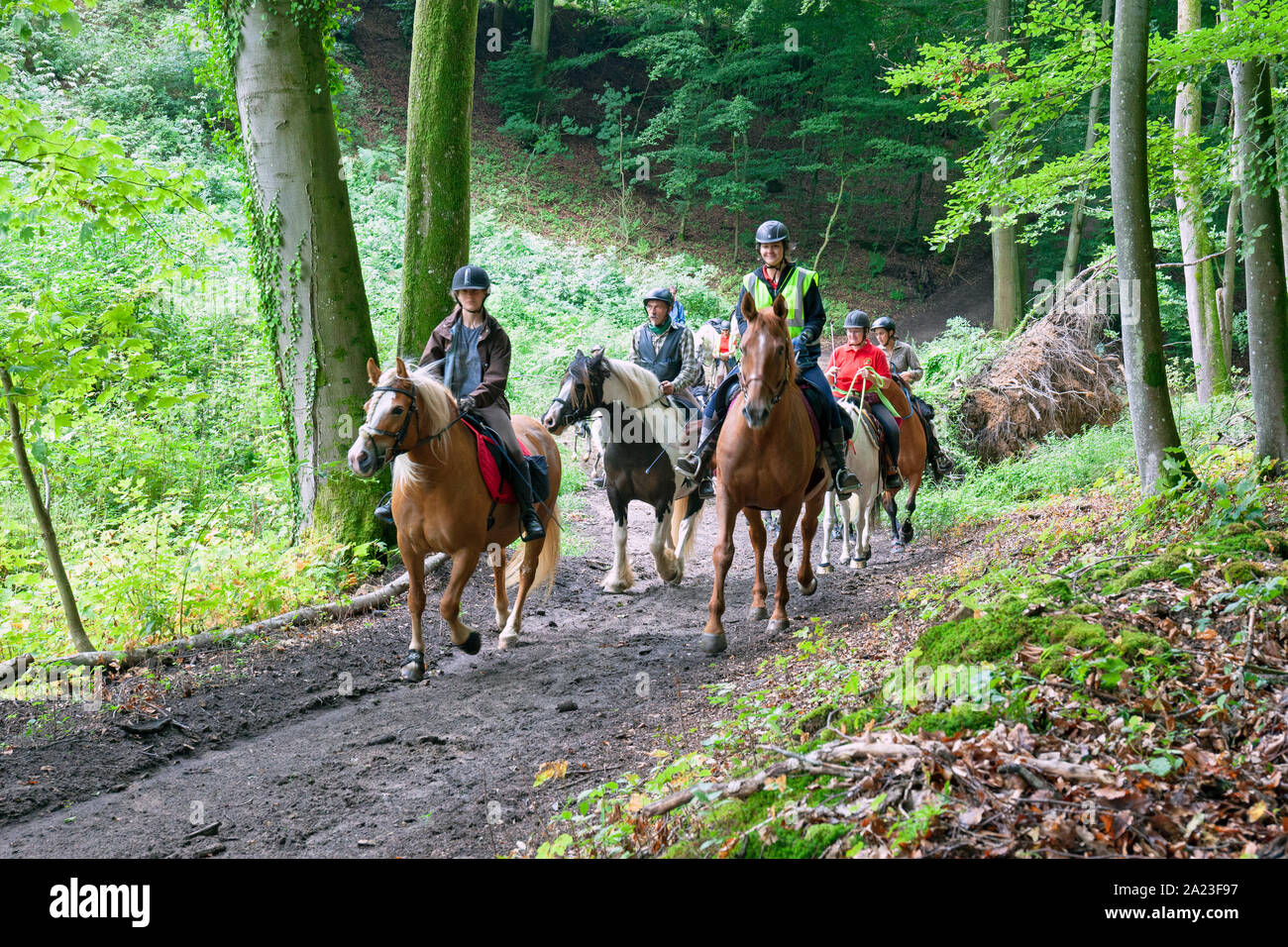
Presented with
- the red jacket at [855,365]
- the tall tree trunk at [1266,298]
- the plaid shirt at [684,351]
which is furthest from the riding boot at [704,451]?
the tall tree trunk at [1266,298]

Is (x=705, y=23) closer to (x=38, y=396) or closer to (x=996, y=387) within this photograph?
(x=996, y=387)

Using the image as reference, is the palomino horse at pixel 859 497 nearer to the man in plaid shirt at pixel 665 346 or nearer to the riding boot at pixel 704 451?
the man in plaid shirt at pixel 665 346

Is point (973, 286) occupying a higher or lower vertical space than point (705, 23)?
lower

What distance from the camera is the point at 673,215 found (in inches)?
1309

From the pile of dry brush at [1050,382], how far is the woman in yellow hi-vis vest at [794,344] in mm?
7698

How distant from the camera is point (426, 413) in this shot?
6859 millimetres

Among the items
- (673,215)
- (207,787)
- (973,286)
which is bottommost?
(207,787)

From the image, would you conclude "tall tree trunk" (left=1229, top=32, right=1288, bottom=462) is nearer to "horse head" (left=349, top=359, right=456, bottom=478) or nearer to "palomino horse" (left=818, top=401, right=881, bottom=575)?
"palomino horse" (left=818, top=401, right=881, bottom=575)

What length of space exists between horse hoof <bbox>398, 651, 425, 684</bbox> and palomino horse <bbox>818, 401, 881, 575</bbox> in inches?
213

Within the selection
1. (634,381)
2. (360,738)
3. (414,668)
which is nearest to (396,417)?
(414,668)

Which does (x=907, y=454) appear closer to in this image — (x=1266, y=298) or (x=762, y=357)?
(x=1266, y=298)
